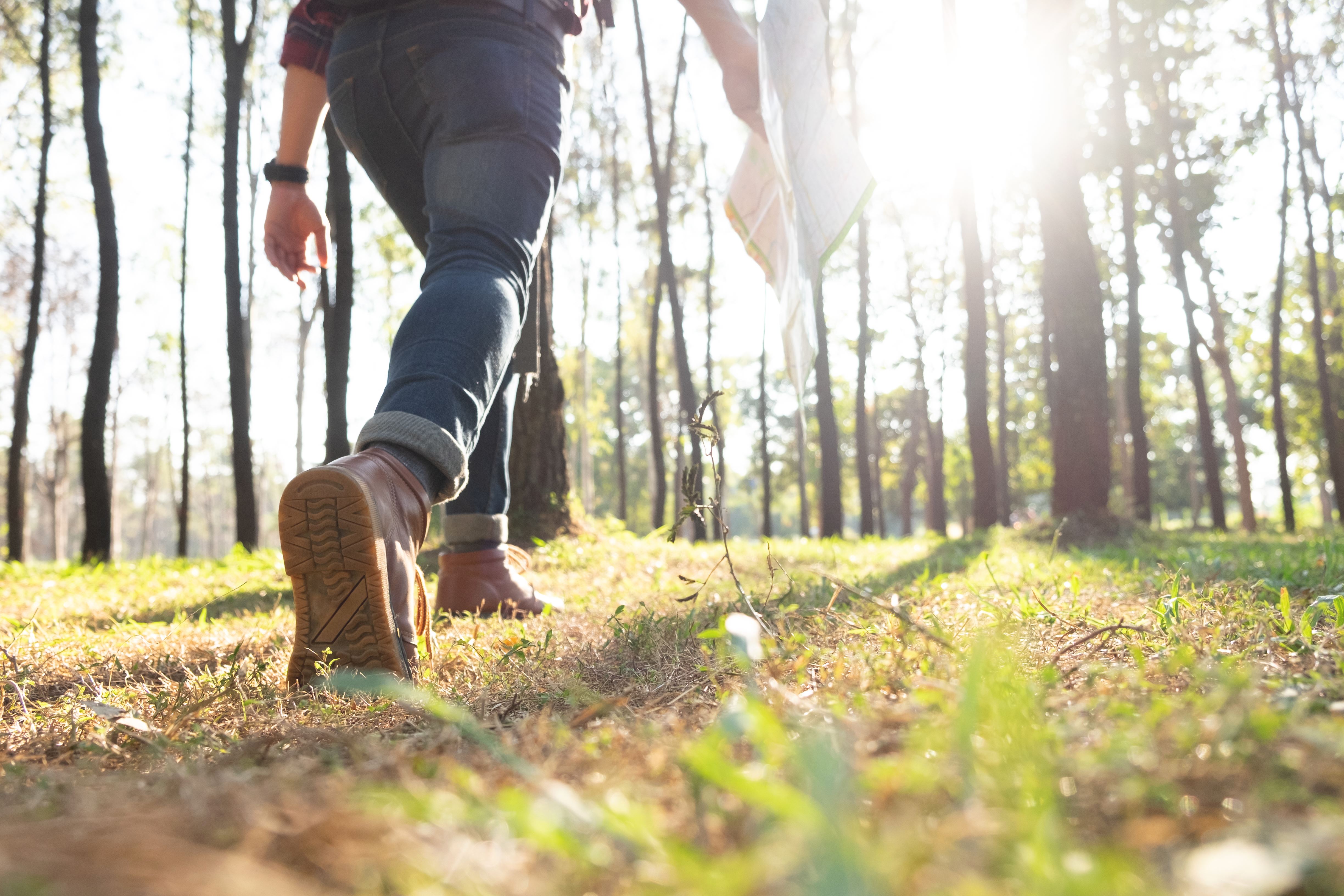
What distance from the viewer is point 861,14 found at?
1697cm

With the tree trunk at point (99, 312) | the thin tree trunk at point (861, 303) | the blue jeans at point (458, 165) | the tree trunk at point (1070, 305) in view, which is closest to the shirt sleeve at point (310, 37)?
the blue jeans at point (458, 165)

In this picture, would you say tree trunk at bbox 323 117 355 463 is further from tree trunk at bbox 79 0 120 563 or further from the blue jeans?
the blue jeans

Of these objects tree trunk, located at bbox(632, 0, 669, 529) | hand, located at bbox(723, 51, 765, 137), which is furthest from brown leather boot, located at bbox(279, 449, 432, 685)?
tree trunk, located at bbox(632, 0, 669, 529)

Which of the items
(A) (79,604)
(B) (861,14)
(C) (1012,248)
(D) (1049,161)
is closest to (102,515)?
(A) (79,604)

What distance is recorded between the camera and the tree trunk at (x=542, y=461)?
17.9 ft

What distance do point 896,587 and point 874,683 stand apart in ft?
5.75

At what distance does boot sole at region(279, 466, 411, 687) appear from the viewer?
135cm

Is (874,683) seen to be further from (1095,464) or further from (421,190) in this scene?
(1095,464)

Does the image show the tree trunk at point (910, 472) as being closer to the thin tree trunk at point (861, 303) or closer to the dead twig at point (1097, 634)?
the thin tree trunk at point (861, 303)

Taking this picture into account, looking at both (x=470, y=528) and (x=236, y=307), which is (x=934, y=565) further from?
Result: (x=236, y=307)

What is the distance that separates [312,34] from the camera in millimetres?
2141

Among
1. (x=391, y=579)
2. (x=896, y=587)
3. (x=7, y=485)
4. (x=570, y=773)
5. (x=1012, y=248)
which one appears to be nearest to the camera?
(x=570, y=773)

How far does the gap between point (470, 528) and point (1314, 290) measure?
1852 centimetres

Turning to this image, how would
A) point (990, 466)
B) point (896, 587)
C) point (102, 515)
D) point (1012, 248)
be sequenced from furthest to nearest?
point (1012, 248)
point (990, 466)
point (102, 515)
point (896, 587)
